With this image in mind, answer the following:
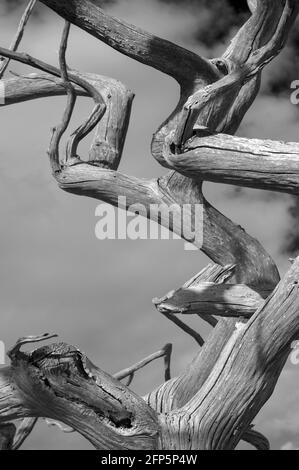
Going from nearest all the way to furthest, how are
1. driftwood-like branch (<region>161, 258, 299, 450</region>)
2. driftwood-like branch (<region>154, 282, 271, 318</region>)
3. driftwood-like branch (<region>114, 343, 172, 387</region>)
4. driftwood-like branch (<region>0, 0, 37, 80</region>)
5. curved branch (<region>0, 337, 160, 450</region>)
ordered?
1. curved branch (<region>0, 337, 160, 450</region>)
2. driftwood-like branch (<region>161, 258, 299, 450</region>)
3. driftwood-like branch (<region>154, 282, 271, 318</region>)
4. driftwood-like branch (<region>114, 343, 172, 387</region>)
5. driftwood-like branch (<region>0, 0, 37, 80</region>)

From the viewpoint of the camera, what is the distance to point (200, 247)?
19.9ft

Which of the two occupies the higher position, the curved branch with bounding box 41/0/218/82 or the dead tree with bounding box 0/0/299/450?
the curved branch with bounding box 41/0/218/82

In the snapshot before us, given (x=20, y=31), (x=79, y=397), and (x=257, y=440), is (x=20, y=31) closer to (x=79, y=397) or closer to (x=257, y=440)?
(x=79, y=397)

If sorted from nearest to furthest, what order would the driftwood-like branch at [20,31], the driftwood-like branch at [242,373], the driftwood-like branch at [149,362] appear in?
the driftwood-like branch at [242,373], the driftwood-like branch at [149,362], the driftwood-like branch at [20,31]

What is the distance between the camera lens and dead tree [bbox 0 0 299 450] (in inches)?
186

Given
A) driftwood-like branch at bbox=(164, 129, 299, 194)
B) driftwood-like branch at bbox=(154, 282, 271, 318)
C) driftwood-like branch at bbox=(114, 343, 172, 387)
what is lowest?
driftwood-like branch at bbox=(114, 343, 172, 387)

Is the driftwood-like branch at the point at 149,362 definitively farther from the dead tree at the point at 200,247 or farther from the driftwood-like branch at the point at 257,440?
the driftwood-like branch at the point at 257,440

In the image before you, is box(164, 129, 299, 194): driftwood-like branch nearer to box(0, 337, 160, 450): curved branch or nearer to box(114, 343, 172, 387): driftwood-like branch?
box(0, 337, 160, 450): curved branch

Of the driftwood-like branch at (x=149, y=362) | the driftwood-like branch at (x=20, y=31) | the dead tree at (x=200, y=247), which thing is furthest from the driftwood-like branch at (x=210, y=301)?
the driftwood-like branch at (x=20, y=31)

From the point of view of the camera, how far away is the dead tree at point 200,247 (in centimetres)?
471

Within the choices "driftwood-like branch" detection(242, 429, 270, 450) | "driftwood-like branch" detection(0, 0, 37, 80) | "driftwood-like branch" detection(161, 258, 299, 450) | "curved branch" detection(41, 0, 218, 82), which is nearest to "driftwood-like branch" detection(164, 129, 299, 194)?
"driftwood-like branch" detection(161, 258, 299, 450)

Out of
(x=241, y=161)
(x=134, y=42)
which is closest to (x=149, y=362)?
(x=241, y=161)

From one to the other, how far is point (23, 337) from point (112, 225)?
5.44 ft
